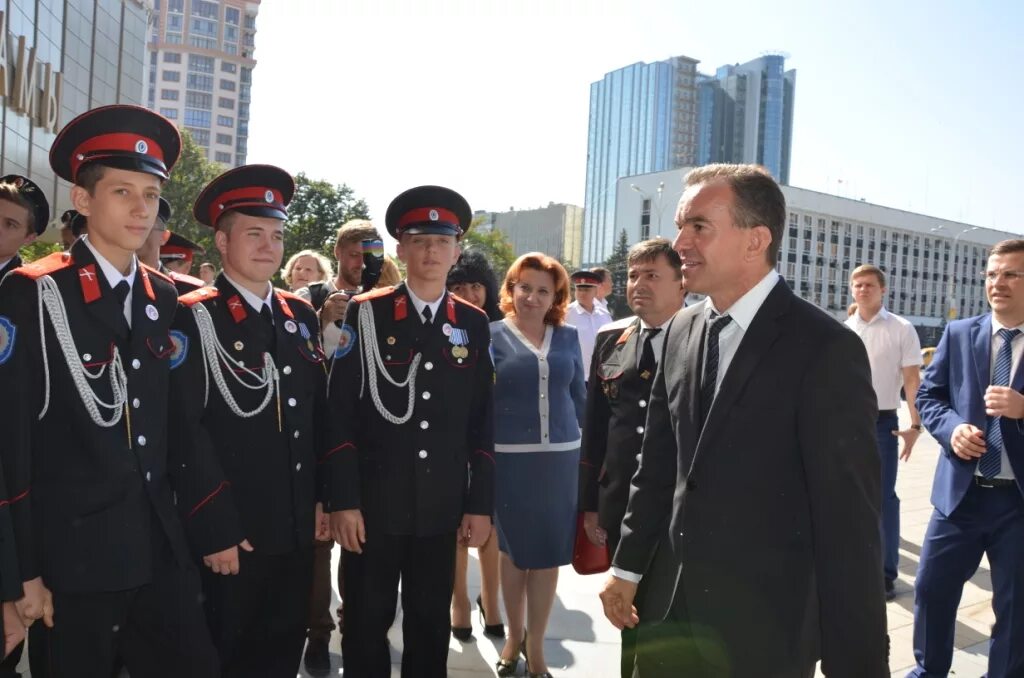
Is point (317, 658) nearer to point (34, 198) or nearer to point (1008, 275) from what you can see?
point (34, 198)

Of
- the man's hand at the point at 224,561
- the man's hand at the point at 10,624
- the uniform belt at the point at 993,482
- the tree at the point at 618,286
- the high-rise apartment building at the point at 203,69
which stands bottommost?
the man's hand at the point at 10,624

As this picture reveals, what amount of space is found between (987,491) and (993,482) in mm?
61

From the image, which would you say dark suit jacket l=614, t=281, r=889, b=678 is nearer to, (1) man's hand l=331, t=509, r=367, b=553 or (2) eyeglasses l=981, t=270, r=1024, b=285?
(1) man's hand l=331, t=509, r=367, b=553

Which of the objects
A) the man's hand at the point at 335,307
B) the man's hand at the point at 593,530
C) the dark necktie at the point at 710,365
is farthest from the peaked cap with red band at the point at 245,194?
the man's hand at the point at 593,530

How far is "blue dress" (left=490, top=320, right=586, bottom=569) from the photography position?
4234 millimetres

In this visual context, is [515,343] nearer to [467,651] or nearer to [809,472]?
[467,651]

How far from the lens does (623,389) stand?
3670 millimetres

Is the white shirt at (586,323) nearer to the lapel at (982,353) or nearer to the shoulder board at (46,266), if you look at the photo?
the lapel at (982,353)

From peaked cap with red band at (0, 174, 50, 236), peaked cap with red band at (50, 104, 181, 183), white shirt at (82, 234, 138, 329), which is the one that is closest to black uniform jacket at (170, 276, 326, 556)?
white shirt at (82, 234, 138, 329)

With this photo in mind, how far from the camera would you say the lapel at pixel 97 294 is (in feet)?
8.50

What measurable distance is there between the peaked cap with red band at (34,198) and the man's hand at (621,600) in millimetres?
3288

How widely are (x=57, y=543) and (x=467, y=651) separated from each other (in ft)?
8.17

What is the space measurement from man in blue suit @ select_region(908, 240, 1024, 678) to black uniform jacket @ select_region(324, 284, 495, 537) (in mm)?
2192

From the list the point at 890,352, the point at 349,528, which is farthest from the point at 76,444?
the point at 890,352
